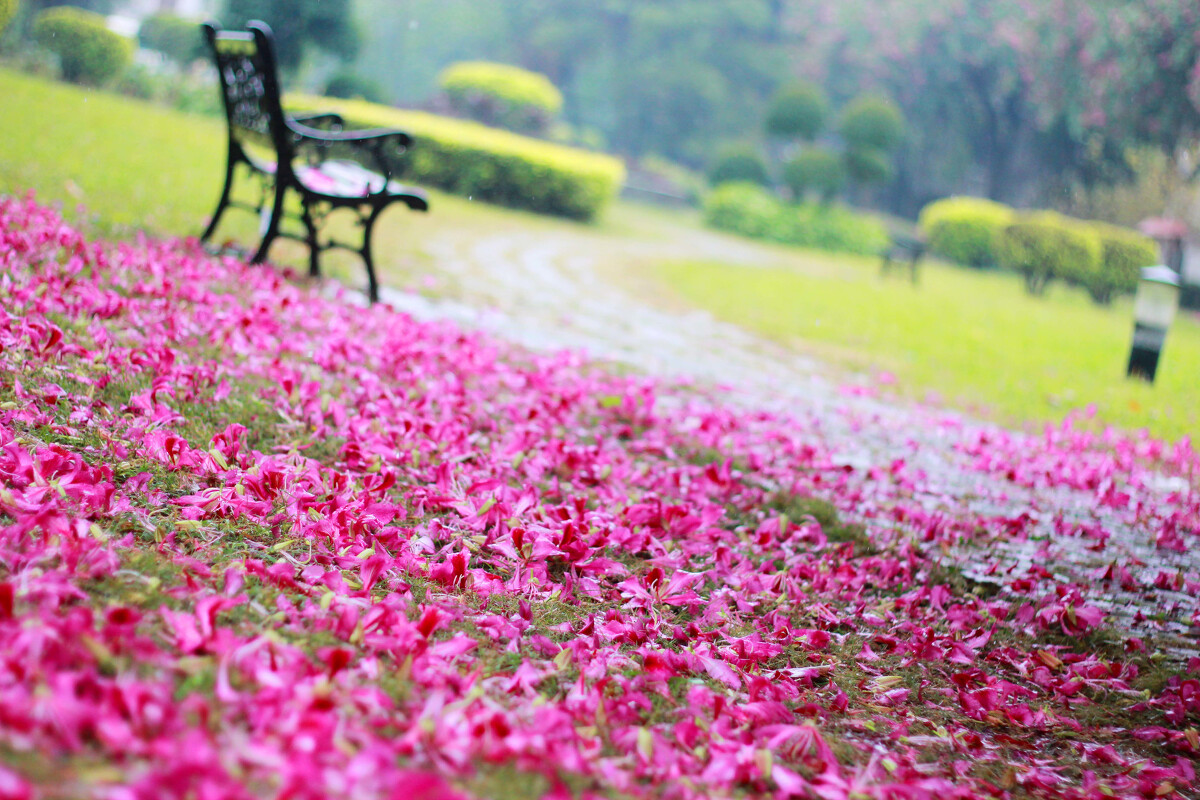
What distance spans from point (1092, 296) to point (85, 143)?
51.4 feet

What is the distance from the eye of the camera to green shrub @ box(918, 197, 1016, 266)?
18141mm

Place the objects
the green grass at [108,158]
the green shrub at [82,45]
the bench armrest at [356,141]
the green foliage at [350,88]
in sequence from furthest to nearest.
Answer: the green foliage at [350,88]
the green shrub at [82,45]
the green grass at [108,158]
the bench armrest at [356,141]

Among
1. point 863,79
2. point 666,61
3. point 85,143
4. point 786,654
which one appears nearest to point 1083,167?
point 863,79

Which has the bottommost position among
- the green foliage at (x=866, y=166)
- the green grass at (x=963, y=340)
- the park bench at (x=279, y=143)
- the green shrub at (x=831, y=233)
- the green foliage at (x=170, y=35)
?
the green grass at (x=963, y=340)

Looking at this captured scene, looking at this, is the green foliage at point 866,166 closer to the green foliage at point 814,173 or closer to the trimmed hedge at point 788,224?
the green foliage at point 814,173

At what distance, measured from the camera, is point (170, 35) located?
20.7m

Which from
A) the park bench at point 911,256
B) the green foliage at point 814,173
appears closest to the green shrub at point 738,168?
the green foliage at point 814,173

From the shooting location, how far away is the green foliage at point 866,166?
19109 mm

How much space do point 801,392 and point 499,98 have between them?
1525 cm

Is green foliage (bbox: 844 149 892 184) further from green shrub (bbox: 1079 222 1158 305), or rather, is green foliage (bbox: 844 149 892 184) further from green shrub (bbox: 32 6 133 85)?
green shrub (bbox: 32 6 133 85)

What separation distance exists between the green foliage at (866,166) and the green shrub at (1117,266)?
→ 5.12 metres

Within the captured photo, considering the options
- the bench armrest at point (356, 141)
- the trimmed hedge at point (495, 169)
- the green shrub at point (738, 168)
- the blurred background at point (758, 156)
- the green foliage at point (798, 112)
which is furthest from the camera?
the green shrub at point (738, 168)

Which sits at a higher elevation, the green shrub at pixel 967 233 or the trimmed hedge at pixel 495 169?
the green shrub at pixel 967 233

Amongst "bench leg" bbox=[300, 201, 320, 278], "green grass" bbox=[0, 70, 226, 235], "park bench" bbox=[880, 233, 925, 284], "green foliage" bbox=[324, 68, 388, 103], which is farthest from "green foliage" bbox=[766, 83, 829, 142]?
"bench leg" bbox=[300, 201, 320, 278]
